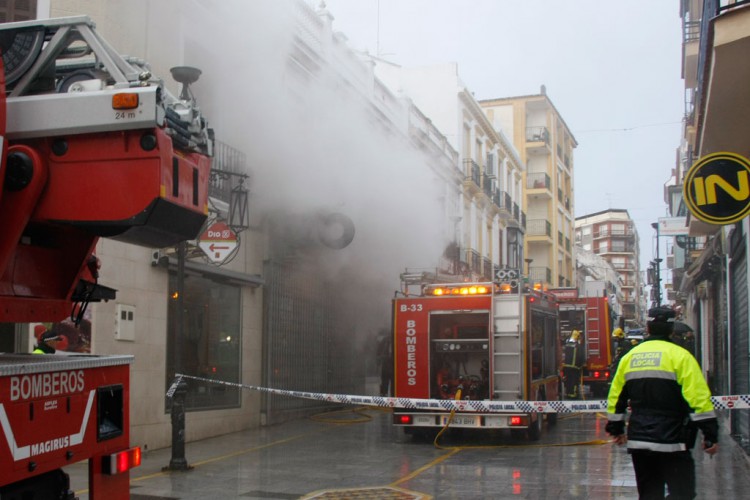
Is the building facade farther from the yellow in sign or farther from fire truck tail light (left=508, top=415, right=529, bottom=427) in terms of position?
fire truck tail light (left=508, top=415, right=529, bottom=427)

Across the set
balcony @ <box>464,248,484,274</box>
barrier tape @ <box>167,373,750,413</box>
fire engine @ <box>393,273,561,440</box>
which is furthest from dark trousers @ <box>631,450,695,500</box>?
balcony @ <box>464,248,484,274</box>

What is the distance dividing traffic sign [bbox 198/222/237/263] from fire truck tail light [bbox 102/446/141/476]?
6.82 m

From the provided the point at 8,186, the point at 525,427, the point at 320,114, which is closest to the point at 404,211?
the point at 320,114

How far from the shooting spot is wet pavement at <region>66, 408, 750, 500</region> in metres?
7.55

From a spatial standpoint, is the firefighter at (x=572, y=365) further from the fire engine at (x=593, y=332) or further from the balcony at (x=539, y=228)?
the balcony at (x=539, y=228)

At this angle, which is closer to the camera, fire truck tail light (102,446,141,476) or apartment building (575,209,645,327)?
fire truck tail light (102,446,141,476)

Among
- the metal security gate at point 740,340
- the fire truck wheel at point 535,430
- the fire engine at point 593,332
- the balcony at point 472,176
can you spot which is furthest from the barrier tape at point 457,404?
the balcony at point 472,176

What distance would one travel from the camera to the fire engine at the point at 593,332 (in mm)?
19078

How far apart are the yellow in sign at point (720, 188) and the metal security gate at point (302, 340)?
26.7 ft

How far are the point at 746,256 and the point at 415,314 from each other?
4.39 metres

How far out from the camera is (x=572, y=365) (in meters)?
17.9

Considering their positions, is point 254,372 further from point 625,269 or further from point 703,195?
point 625,269

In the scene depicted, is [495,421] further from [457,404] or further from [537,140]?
[537,140]

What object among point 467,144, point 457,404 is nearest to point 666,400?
point 457,404
